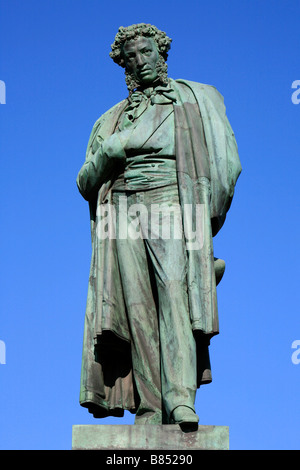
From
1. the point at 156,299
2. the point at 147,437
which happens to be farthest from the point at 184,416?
the point at 156,299

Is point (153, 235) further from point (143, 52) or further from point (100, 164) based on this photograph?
point (143, 52)

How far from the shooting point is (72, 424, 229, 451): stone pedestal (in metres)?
11.8

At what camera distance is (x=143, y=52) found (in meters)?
13.8

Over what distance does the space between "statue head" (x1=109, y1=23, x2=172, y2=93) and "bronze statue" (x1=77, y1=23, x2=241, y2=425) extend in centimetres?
1

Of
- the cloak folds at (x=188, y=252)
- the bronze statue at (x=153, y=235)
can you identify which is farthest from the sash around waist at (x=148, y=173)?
the cloak folds at (x=188, y=252)

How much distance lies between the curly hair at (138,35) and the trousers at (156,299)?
1.78 m

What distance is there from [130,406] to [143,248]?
181cm

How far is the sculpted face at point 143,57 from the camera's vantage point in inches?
542

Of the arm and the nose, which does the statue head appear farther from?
the arm

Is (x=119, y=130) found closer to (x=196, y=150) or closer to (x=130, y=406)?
(x=196, y=150)

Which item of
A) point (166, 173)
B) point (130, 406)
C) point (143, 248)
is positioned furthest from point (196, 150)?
point (130, 406)

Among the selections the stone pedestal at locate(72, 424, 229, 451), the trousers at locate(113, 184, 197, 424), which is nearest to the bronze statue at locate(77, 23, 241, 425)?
the trousers at locate(113, 184, 197, 424)

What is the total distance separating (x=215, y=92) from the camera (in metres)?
14.0

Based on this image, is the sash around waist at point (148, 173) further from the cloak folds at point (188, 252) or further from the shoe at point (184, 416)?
the shoe at point (184, 416)
